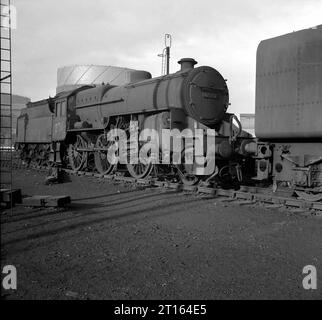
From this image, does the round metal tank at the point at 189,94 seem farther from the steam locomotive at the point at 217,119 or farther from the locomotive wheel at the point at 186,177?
the locomotive wheel at the point at 186,177

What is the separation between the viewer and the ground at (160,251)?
378cm

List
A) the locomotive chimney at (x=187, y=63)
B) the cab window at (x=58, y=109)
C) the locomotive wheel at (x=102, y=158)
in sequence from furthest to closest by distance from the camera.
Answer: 1. the cab window at (x=58, y=109)
2. the locomotive wheel at (x=102, y=158)
3. the locomotive chimney at (x=187, y=63)

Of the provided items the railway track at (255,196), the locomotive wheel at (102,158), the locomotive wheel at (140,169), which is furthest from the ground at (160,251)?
the locomotive wheel at (102,158)

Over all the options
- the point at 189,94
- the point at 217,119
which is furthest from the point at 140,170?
the point at 189,94

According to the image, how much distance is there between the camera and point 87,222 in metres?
6.55

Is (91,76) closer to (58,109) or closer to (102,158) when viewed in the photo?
(58,109)

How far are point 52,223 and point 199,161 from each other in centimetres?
506

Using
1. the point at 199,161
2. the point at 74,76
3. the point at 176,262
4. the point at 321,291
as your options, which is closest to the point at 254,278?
the point at 321,291

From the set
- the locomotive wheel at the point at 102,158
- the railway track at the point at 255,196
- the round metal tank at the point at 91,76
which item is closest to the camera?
the railway track at the point at 255,196

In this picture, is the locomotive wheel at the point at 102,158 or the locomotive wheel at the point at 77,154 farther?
the locomotive wheel at the point at 77,154

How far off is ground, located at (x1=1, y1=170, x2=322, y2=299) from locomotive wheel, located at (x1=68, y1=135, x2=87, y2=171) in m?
7.37

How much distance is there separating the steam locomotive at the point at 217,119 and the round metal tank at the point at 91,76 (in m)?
17.4

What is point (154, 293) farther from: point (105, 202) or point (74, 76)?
point (74, 76)
